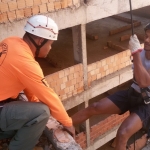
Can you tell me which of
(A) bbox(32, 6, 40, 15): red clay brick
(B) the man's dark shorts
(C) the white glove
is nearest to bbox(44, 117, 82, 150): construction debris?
(B) the man's dark shorts

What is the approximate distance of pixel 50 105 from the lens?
281 cm

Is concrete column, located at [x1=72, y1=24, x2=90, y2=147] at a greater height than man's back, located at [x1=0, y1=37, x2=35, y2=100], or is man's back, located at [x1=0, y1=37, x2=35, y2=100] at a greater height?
man's back, located at [x1=0, y1=37, x2=35, y2=100]

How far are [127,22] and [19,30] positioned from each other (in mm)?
5701

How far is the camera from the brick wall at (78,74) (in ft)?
18.6

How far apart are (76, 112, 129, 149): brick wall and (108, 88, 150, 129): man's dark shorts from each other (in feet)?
10.3

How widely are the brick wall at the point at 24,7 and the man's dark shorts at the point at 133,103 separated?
198 centimetres

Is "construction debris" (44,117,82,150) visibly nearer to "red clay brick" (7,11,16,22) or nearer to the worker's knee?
the worker's knee

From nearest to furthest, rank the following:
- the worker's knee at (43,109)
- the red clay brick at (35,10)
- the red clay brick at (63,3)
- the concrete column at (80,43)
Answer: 1. the worker's knee at (43,109)
2. the red clay brick at (35,10)
3. the red clay brick at (63,3)
4. the concrete column at (80,43)

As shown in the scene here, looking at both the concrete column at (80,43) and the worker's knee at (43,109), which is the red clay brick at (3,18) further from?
the worker's knee at (43,109)

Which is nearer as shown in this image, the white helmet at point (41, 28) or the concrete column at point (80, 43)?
the white helmet at point (41, 28)

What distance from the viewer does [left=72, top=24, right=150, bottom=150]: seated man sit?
354 centimetres

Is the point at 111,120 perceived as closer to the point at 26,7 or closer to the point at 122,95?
the point at 122,95

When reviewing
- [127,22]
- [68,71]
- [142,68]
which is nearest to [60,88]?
[68,71]

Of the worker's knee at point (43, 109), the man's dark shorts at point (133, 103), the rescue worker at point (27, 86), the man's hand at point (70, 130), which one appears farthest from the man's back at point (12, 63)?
the man's dark shorts at point (133, 103)
